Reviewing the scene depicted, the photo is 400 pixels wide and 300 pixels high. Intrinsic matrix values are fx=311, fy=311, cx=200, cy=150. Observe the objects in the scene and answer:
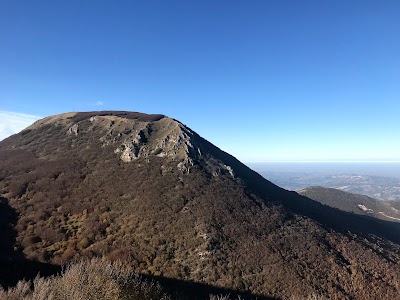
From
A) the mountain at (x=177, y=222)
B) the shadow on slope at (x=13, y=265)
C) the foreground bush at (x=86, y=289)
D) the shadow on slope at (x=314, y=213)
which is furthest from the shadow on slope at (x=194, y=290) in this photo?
the shadow on slope at (x=314, y=213)

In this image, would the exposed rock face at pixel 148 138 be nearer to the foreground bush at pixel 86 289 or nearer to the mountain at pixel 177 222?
the mountain at pixel 177 222

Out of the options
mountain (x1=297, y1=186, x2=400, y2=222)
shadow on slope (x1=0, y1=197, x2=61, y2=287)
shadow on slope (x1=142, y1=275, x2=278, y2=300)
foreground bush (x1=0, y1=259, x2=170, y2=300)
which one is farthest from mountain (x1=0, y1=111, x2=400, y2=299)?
mountain (x1=297, y1=186, x2=400, y2=222)

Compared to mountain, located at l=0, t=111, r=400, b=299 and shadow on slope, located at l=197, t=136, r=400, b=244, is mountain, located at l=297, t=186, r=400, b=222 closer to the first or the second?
shadow on slope, located at l=197, t=136, r=400, b=244

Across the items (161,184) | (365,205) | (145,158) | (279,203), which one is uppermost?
(145,158)

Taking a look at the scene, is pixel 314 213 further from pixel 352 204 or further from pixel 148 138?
pixel 352 204

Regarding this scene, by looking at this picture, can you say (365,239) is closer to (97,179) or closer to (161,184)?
(161,184)

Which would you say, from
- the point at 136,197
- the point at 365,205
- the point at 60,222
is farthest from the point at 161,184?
the point at 365,205
